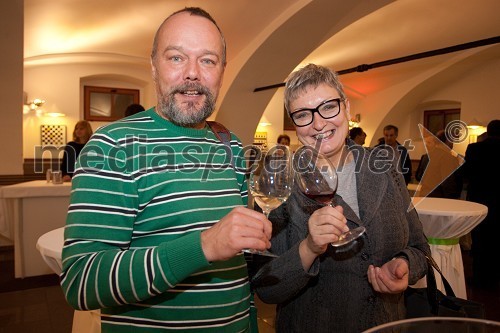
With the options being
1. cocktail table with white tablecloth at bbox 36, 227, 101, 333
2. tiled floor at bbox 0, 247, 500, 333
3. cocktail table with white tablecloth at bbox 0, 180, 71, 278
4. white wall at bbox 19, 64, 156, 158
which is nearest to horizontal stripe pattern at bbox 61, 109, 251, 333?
cocktail table with white tablecloth at bbox 36, 227, 101, 333

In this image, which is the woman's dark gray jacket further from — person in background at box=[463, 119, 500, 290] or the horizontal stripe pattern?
person in background at box=[463, 119, 500, 290]

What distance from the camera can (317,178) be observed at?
125 centimetres

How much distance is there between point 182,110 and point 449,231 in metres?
2.66

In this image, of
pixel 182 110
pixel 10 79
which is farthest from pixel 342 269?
pixel 10 79

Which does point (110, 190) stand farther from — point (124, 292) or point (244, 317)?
point (244, 317)

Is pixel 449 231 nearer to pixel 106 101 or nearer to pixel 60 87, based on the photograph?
pixel 60 87

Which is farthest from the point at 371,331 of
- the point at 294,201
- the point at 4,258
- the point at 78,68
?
Result: the point at 78,68

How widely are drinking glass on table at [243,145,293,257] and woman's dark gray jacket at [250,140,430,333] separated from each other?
6.2 inches

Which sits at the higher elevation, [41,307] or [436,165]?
[436,165]

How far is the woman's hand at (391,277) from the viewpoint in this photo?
4.17ft

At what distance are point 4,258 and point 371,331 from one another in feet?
19.4

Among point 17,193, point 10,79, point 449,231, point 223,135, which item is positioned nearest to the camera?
point 223,135

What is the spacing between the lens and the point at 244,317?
1.23 metres

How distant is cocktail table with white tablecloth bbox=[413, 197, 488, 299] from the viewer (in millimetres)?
2934
